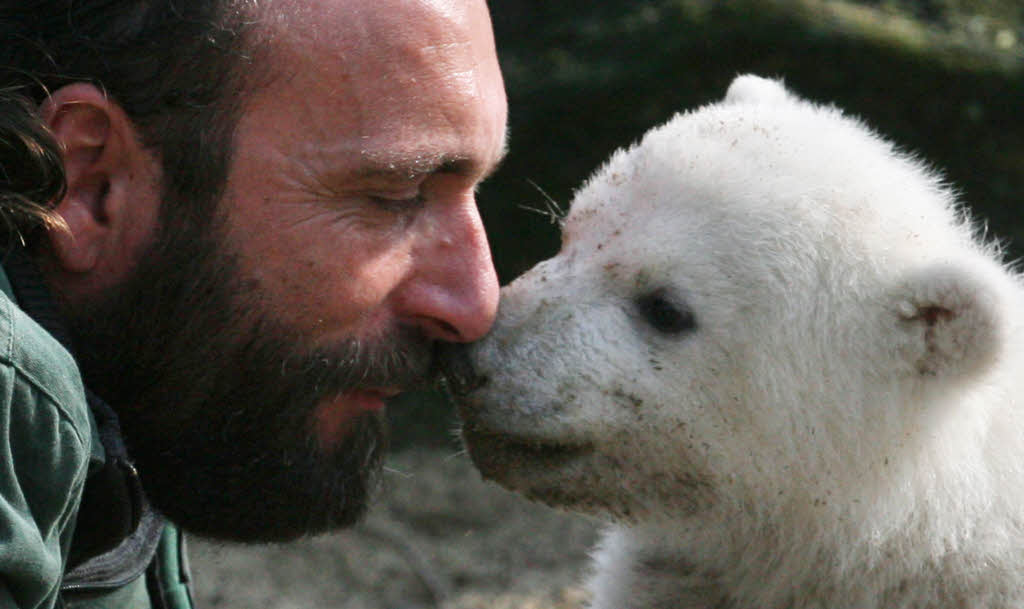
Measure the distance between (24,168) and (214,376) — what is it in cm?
47

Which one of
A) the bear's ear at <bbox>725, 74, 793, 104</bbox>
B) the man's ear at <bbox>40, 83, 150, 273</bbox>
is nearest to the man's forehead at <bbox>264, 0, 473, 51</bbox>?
the man's ear at <bbox>40, 83, 150, 273</bbox>

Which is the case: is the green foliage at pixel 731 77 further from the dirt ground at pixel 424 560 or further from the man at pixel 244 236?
the man at pixel 244 236

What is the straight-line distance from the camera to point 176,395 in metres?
2.37

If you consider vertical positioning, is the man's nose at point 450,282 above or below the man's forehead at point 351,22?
below

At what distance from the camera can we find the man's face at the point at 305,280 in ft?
7.57

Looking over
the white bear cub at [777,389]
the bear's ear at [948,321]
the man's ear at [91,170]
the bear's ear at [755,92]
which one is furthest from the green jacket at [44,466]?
the bear's ear at [755,92]

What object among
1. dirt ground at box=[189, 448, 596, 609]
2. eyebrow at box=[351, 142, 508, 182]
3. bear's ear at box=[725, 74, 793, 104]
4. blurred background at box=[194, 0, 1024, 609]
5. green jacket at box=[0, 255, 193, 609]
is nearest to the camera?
green jacket at box=[0, 255, 193, 609]

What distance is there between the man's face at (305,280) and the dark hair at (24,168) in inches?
7.9

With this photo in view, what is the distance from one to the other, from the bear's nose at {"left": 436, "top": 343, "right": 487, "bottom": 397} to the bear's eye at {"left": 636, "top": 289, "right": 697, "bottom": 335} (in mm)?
340

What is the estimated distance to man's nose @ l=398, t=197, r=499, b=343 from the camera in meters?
2.39

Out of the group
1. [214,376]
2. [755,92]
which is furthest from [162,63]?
[755,92]

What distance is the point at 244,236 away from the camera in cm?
232

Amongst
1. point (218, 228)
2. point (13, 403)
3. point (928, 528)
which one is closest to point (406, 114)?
point (218, 228)

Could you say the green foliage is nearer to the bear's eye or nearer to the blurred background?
the blurred background
